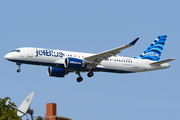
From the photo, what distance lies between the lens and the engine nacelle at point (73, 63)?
4980 cm

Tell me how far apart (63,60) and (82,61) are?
2.61 meters

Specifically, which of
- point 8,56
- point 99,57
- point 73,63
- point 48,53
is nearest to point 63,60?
point 73,63

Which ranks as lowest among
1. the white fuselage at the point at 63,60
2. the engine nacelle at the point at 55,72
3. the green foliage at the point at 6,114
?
the green foliage at the point at 6,114

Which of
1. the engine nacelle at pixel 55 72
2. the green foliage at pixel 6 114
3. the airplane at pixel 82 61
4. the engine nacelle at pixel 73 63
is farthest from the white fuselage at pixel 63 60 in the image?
the green foliage at pixel 6 114

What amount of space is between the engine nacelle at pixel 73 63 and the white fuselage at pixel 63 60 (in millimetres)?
812

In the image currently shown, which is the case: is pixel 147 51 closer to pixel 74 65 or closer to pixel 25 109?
pixel 74 65

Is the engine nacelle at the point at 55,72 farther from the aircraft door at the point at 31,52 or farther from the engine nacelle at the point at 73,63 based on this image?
the aircraft door at the point at 31,52

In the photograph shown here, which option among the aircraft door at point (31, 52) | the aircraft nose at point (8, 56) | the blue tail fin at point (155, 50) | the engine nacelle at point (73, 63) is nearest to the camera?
the aircraft door at point (31, 52)

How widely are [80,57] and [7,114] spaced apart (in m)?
12.9

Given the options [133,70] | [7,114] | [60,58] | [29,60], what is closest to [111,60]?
[133,70]

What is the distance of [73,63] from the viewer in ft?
164

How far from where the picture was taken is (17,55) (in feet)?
161

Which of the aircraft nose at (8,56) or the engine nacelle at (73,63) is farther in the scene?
the engine nacelle at (73,63)

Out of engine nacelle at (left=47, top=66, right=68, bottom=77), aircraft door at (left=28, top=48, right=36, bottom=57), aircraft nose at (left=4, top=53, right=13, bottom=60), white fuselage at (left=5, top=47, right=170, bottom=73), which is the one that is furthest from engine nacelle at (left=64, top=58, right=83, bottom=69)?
aircraft nose at (left=4, top=53, right=13, bottom=60)
